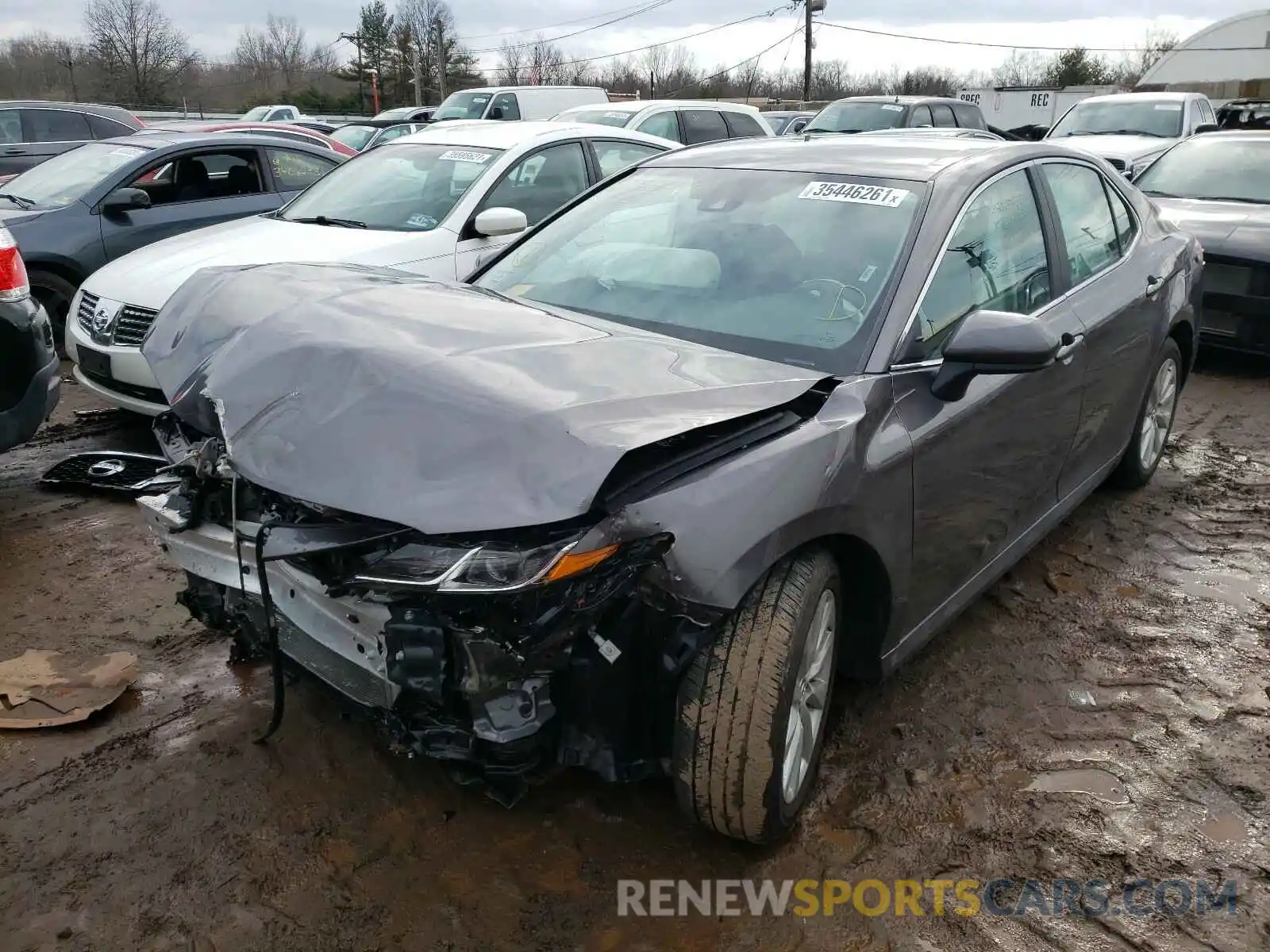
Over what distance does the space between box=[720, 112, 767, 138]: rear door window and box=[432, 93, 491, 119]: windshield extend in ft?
18.3

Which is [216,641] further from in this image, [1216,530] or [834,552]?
[1216,530]

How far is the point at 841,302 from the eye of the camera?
9.63 feet

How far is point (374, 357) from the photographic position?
2.46 metres

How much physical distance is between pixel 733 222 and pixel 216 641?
232 centimetres

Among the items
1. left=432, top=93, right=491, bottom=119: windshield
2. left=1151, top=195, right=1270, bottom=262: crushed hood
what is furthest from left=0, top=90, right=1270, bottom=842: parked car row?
left=432, top=93, right=491, bottom=119: windshield

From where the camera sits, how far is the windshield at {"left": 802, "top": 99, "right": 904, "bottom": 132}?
14672mm

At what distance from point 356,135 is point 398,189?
1295cm

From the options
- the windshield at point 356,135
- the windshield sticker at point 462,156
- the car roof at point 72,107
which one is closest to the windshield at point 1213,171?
the windshield sticker at point 462,156

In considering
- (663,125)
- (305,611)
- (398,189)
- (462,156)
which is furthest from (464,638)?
(663,125)

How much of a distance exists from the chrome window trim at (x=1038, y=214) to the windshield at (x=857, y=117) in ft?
35.3

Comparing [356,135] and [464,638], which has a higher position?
[356,135]

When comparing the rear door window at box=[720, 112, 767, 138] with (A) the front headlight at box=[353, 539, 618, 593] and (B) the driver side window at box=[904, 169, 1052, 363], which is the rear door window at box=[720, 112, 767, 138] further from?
(A) the front headlight at box=[353, 539, 618, 593]

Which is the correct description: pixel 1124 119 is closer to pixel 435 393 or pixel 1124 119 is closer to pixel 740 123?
pixel 740 123
